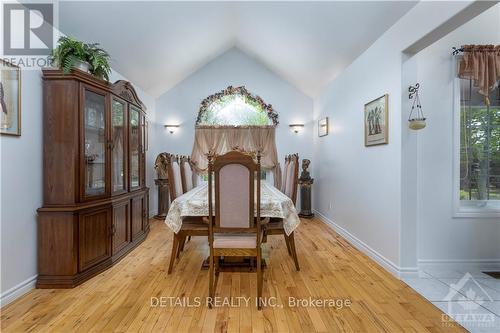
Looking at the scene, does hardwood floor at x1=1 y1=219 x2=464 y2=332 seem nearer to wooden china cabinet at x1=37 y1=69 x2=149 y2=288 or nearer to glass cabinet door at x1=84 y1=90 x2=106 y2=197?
wooden china cabinet at x1=37 y1=69 x2=149 y2=288

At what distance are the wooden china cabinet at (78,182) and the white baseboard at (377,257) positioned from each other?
110 inches

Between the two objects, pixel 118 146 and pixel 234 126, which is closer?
pixel 118 146

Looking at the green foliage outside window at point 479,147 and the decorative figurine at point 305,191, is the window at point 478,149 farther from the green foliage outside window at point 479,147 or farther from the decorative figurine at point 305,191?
the decorative figurine at point 305,191

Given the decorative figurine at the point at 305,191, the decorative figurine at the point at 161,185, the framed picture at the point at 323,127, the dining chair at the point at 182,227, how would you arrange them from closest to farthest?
A: the dining chair at the point at 182,227, the framed picture at the point at 323,127, the decorative figurine at the point at 161,185, the decorative figurine at the point at 305,191

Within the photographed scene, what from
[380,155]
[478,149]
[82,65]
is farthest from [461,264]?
[82,65]

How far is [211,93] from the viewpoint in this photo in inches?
205

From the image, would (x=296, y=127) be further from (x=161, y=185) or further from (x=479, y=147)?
(x=479, y=147)

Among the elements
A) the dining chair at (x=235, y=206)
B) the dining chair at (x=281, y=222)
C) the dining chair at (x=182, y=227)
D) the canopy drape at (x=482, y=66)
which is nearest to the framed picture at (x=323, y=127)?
the dining chair at (x=281, y=222)

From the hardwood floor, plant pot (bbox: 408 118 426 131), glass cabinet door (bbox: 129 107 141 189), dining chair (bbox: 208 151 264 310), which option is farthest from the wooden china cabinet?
plant pot (bbox: 408 118 426 131)

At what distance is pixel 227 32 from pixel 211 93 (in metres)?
1.25

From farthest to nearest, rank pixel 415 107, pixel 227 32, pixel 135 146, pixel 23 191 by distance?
pixel 227 32
pixel 135 146
pixel 415 107
pixel 23 191

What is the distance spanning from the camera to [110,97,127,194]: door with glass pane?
276 cm

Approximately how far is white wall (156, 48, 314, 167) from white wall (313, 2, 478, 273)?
1.33 meters

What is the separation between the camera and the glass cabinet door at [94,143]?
240 cm
